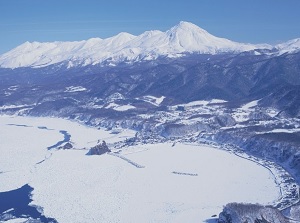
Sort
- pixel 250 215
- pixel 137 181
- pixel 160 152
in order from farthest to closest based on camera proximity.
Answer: pixel 160 152 < pixel 137 181 < pixel 250 215

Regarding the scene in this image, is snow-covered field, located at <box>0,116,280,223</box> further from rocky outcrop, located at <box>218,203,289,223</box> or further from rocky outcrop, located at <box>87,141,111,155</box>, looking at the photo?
rocky outcrop, located at <box>218,203,289,223</box>

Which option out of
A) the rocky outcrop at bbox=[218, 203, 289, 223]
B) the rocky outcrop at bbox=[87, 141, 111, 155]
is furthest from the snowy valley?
the rocky outcrop at bbox=[87, 141, 111, 155]

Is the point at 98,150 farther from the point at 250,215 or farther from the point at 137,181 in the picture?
the point at 250,215

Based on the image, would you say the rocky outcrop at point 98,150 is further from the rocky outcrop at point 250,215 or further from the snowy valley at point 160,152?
the rocky outcrop at point 250,215

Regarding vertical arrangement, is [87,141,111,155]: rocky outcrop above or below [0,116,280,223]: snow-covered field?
above

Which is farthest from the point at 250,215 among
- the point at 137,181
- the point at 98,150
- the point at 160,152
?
the point at 98,150

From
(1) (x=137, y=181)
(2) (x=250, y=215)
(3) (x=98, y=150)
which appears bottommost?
(1) (x=137, y=181)

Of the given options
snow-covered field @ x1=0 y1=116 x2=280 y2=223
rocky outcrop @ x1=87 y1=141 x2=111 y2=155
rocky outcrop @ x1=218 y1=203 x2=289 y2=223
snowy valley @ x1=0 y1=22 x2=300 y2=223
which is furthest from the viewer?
rocky outcrop @ x1=87 y1=141 x2=111 y2=155

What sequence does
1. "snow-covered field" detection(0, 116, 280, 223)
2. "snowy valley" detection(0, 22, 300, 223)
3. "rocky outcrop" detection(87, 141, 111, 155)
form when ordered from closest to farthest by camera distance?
"snow-covered field" detection(0, 116, 280, 223), "snowy valley" detection(0, 22, 300, 223), "rocky outcrop" detection(87, 141, 111, 155)

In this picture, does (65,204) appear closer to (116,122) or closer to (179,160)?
(179,160)
